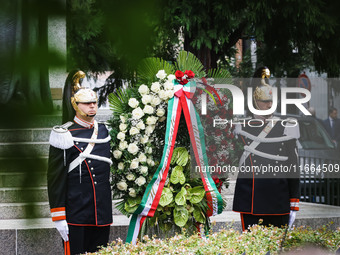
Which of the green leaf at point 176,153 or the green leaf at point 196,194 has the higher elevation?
the green leaf at point 176,153

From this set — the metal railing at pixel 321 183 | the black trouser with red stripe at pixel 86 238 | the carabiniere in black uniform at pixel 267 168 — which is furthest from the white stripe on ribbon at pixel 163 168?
the metal railing at pixel 321 183

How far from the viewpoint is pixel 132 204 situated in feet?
15.7

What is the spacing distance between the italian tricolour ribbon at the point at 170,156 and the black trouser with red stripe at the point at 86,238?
0.26 meters

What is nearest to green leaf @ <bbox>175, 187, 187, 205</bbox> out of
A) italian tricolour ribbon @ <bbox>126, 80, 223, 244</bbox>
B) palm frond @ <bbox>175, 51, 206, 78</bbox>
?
italian tricolour ribbon @ <bbox>126, 80, 223, 244</bbox>

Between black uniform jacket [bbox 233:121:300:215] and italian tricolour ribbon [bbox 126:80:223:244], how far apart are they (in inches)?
8.4

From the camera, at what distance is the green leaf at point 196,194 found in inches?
189

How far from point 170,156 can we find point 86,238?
0.86 m

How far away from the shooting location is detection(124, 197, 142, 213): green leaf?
4789mm

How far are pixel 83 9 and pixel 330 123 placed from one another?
11379 millimetres

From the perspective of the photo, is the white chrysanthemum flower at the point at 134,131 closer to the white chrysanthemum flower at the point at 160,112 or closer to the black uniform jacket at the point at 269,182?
the white chrysanthemum flower at the point at 160,112

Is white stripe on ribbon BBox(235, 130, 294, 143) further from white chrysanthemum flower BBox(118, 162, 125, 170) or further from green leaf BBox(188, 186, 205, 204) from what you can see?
white chrysanthemum flower BBox(118, 162, 125, 170)

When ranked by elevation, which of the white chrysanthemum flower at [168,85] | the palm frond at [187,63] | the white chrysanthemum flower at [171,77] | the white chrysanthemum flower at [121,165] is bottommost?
the white chrysanthemum flower at [121,165]

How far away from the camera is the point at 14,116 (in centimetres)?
88

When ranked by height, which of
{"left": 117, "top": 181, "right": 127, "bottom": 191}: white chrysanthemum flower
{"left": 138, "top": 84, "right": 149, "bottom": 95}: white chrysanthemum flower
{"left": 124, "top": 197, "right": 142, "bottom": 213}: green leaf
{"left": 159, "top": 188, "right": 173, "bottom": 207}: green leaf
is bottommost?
{"left": 124, "top": 197, "right": 142, "bottom": 213}: green leaf
